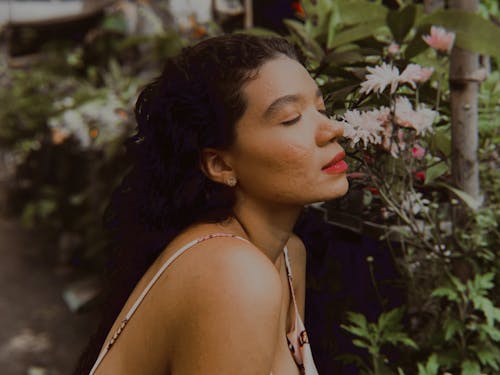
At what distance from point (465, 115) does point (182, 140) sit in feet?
2.71

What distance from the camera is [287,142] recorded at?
4.56ft

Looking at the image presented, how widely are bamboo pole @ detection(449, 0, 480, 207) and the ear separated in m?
0.70

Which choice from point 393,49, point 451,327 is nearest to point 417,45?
point 393,49

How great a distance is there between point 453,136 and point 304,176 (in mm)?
593

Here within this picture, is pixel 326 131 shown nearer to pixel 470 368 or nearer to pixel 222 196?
pixel 222 196

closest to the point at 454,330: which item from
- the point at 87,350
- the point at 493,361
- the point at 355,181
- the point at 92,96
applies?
the point at 493,361

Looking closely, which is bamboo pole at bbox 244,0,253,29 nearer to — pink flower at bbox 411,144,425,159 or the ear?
pink flower at bbox 411,144,425,159

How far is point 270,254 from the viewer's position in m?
1.57

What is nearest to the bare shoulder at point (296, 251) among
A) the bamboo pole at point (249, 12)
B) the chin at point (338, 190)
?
the chin at point (338, 190)

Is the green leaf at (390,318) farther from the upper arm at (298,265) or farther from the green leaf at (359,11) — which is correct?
the green leaf at (359,11)

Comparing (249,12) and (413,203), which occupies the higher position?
(413,203)

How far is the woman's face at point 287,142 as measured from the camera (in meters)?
1.40

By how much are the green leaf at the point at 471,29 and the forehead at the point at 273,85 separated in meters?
0.52

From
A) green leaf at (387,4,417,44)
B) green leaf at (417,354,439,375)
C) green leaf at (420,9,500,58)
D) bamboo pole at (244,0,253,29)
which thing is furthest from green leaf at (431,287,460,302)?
bamboo pole at (244,0,253,29)
